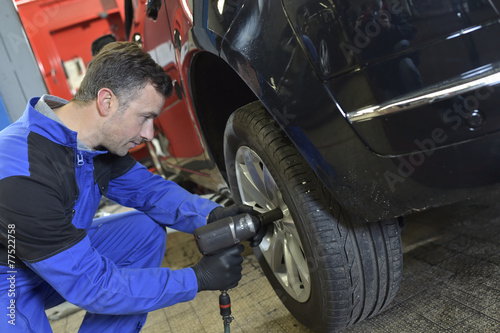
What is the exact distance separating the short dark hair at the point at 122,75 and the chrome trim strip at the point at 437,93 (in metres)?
0.74

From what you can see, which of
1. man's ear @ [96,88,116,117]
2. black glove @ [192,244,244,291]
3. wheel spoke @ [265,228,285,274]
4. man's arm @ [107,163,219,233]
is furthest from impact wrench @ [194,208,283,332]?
man's ear @ [96,88,116,117]

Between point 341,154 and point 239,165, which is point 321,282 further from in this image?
point 239,165

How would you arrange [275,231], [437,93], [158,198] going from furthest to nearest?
[158,198] → [275,231] → [437,93]

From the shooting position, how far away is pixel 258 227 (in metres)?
1.47

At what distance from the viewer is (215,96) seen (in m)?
1.87

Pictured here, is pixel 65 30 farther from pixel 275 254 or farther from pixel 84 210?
pixel 275 254

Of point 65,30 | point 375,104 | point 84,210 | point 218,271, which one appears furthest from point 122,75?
point 65,30

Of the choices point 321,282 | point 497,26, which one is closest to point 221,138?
point 321,282

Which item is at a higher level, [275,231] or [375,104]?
[375,104]

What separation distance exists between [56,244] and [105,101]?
1.56 feet

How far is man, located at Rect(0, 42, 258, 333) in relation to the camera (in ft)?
4.07

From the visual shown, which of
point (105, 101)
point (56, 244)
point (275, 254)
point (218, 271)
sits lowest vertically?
point (275, 254)

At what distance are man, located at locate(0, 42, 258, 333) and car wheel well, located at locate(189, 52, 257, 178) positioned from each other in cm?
25


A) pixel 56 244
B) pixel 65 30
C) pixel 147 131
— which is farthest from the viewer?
pixel 65 30
